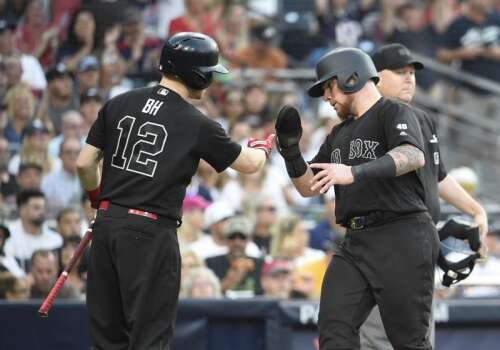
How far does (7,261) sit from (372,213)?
13.5ft

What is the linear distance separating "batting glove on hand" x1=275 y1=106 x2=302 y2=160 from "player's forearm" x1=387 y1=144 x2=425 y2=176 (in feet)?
2.03

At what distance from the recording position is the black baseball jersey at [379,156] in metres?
5.75

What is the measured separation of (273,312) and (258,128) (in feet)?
15.2

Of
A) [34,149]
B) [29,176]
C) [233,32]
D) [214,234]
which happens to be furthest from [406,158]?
[233,32]

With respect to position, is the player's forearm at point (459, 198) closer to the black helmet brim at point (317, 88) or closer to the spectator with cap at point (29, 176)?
the black helmet brim at point (317, 88)

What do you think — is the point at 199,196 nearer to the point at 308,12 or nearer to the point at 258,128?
the point at 258,128

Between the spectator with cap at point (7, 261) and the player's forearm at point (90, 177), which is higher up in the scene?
the player's forearm at point (90, 177)

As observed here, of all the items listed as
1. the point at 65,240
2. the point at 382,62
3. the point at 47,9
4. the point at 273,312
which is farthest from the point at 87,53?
the point at 382,62

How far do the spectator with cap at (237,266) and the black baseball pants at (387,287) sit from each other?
344cm

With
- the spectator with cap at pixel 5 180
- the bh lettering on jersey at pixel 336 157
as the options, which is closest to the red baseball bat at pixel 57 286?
the bh lettering on jersey at pixel 336 157

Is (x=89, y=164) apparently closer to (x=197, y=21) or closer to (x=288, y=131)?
(x=288, y=131)

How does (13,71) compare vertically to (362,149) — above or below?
above

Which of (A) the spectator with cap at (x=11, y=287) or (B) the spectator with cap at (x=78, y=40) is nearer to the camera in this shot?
(A) the spectator with cap at (x=11, y=287)

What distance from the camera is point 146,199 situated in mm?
5824
